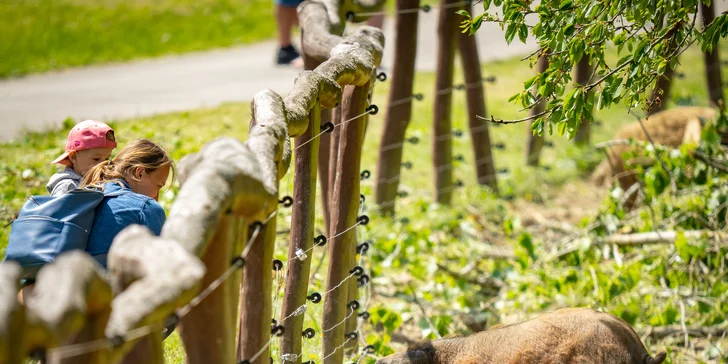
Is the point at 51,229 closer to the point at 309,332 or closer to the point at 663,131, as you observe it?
the point at 309,332

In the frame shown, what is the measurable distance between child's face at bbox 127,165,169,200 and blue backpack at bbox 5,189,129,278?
36 cm

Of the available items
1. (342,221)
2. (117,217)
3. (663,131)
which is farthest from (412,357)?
(663,131)

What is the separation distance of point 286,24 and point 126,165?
7.06 meters

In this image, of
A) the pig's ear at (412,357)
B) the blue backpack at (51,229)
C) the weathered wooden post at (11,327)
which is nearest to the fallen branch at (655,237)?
the pig's ear at (412,357)

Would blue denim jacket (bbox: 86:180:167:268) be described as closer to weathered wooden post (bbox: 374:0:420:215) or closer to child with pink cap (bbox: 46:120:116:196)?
child with pink cap (bbox: 46:120:116:196)

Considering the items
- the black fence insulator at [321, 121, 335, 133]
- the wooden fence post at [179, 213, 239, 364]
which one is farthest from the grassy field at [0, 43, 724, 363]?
the wooden fence post at [179, 213, 239, 364]

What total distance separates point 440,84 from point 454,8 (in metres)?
0.70

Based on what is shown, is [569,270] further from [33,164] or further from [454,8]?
[33,164]

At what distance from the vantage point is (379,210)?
6781mm

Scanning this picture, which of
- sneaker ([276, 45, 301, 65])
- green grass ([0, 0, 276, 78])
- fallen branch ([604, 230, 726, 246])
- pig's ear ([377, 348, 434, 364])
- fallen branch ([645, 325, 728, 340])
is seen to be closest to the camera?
pig's ear ([377, 348, 434, 364])

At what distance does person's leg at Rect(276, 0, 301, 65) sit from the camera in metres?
10.2

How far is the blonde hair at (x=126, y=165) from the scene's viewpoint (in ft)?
11.3

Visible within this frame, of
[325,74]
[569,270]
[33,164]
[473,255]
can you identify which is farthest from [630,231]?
[33,164]

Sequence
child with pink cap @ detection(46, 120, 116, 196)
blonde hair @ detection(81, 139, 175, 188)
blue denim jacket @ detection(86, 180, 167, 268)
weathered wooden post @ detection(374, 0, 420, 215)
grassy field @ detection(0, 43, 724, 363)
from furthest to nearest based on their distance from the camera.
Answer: weathered wooden post @ detection(374, 0, 420, 215), grassy field @ detection(0, 43, 724, 363), child with pink cap @ detection(46, 120, 116, 196), blonde hair @ detection(81, 139, 175, 188), blue denim jacket @ detection(86, 180, 167, 268)
